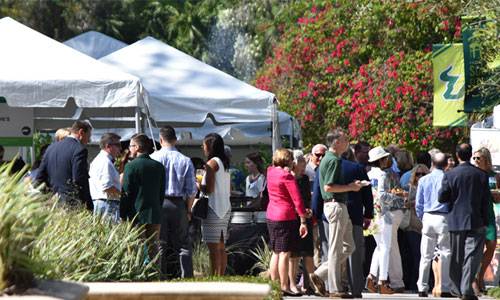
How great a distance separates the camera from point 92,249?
34.8 ft

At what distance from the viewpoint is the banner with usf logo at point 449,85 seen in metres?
20.7

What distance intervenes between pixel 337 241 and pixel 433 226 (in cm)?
187

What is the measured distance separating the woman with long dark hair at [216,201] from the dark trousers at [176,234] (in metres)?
0.33

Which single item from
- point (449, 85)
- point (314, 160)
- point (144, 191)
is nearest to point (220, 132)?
point (449, 85)

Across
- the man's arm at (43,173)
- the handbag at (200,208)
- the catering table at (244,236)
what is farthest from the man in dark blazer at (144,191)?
the catering table at (244,236)

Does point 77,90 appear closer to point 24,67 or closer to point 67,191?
point 24,67

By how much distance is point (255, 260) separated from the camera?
16.6 metres

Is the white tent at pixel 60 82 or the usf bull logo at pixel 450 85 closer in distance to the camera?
the white tent at pixel 60 82

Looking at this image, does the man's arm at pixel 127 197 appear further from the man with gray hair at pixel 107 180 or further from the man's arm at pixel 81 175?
the man's arm at pixel 81 175

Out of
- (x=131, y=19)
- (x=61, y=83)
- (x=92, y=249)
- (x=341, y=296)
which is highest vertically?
(x=131, y=19)

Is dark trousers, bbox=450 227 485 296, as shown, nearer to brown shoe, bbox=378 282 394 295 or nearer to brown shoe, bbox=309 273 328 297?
brown shoe, bbox=309 273 328 297

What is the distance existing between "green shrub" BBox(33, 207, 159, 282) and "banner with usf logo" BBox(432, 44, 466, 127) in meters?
9.61

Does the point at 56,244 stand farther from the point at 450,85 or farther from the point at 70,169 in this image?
the point at 450,85

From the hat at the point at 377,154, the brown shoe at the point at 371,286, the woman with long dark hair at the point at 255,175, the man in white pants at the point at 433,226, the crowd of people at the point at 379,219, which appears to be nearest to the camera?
the crowd of people at the point at 379,219
